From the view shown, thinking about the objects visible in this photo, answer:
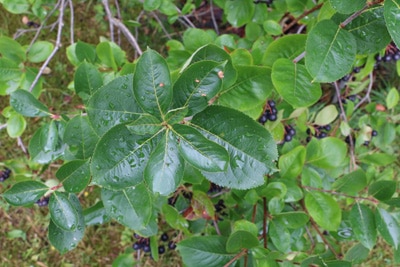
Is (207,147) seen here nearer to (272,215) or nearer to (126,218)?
(126,218)

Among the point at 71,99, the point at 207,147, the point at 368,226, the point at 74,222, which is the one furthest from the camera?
the point at 71,99

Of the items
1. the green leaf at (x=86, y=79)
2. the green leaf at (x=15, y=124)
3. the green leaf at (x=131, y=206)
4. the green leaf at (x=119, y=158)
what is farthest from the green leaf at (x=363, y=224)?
the green leaf at (x=15, y=124)

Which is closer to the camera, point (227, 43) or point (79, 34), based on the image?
point (227, 43)

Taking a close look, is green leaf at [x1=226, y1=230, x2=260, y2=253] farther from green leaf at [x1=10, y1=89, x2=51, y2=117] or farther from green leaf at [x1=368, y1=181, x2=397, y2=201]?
green leaf at [x1=10, y1=89, x2=51, y2=117]

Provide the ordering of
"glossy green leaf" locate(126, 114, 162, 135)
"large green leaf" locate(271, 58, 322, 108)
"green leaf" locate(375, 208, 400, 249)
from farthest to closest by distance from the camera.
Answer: "green leaf" locate(375, 208, 400, 249) → "large green leaf" locate(271, 58, 322, 108) → "glossy green leaf" locate(126, 114, 162, 135)

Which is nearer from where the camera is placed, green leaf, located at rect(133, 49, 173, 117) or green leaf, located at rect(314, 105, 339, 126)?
green leaf, located at rect(133, 49, 173, 117)

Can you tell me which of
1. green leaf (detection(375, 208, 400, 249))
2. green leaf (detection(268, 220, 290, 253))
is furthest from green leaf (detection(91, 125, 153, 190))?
green leaf (detection(375, 208, 400, 249))

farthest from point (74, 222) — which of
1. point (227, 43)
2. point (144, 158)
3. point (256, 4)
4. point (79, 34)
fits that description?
point (79, 34)
